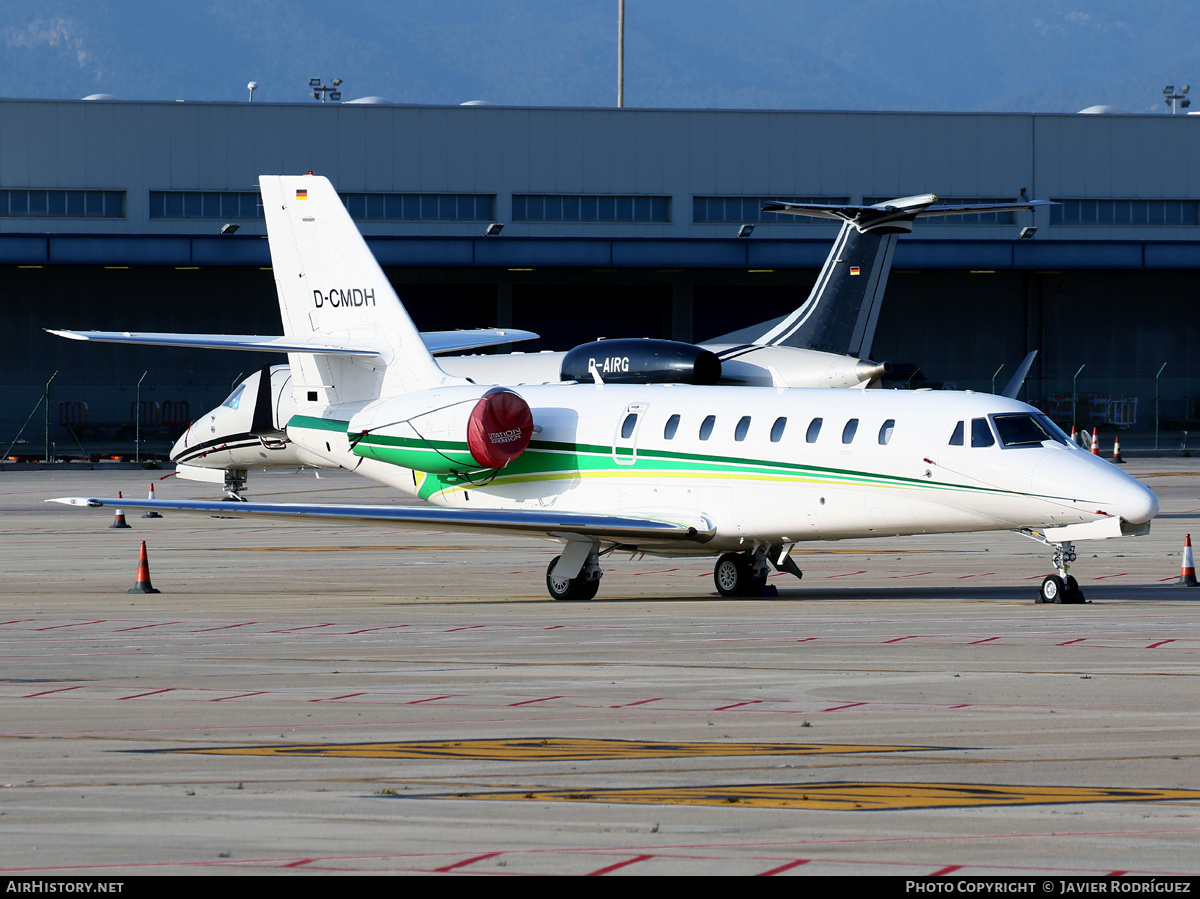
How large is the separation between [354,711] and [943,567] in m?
15.6

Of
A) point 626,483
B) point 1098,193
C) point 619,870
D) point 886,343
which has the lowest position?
point 619,870

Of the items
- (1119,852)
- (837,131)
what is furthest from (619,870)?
(837,131)

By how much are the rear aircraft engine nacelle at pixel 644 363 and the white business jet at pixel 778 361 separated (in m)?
0.65

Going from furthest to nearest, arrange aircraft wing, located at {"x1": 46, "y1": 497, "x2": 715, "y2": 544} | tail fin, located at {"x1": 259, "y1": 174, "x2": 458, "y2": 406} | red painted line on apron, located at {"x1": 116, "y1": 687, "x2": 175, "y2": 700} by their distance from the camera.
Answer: tail fin, located at {"x1": 259, "y1": 174, "x2": 458, "y2": 406} → aircraft wing, located at {"x1": 46, "y1": 497, "x2": 715, "y2": 544} → red painted line on apron, located at {"x1": 116, "y1": 687, "x2": 175, "y2": 700}

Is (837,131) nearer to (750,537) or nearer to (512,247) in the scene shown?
(512,247)

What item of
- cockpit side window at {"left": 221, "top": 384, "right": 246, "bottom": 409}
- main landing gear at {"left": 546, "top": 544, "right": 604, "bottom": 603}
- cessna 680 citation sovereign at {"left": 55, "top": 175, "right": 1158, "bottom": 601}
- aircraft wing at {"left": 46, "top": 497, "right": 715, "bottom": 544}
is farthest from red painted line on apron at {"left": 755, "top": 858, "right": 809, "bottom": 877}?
cockpit side window at {"left": 221, "top": 384, "right": 246, "bottom": 409}

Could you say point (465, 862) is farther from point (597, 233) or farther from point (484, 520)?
point (597, 233)

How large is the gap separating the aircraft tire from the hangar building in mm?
41145

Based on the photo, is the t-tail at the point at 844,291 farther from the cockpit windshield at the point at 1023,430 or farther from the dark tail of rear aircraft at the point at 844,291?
the cockpit windshield at the point at 1023,430

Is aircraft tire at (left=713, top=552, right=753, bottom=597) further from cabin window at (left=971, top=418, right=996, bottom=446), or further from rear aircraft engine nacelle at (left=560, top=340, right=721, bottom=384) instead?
rear aircraft engine nacelle at (left=560, top=340, right=721, bottom=384)

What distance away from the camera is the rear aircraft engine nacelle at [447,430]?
22.6m

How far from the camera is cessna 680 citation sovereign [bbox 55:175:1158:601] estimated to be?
19844 mm

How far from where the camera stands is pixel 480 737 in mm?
11445

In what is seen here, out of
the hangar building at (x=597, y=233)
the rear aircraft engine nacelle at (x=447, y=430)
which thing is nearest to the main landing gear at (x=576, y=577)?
the rear aircraft engine nacelle at (x=447, y=430)
